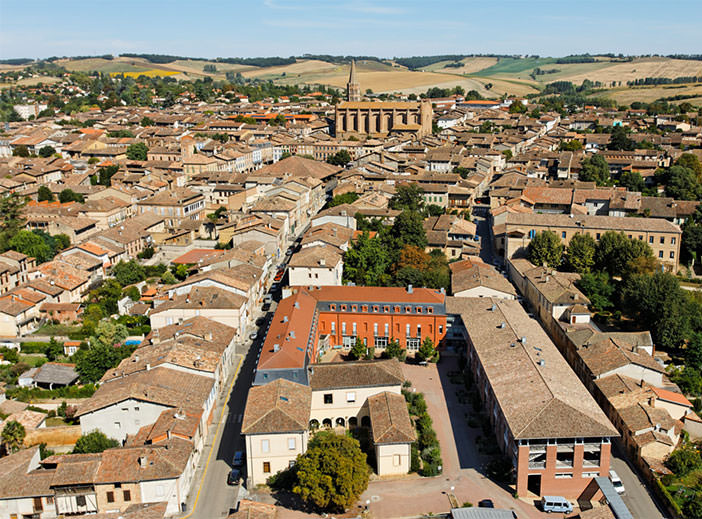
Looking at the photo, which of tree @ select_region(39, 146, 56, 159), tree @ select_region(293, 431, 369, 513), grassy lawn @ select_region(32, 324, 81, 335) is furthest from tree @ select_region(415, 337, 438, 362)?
tree @ select_region(39, 146, 56, 159)

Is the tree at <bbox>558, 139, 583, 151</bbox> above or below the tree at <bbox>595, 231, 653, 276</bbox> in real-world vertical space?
above

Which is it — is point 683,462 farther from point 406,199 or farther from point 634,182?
point 634,182

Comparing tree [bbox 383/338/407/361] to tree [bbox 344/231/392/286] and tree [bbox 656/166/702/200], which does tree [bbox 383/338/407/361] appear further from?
tree [bbox 656/166/702/200]

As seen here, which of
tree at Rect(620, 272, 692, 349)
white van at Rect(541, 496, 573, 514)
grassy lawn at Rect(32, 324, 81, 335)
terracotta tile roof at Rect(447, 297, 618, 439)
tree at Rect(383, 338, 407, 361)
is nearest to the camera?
white van at Rect(541, 496, 573, 514)

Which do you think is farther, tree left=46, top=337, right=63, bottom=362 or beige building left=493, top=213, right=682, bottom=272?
beige building left=493, top=213, right=682, bottom=272

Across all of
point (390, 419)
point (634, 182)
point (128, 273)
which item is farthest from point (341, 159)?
point (390, 419)

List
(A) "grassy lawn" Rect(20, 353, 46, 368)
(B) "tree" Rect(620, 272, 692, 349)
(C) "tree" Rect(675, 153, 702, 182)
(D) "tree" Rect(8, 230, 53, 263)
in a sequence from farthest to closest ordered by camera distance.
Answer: (C) "tree" Rect(675, 153, 702, 182), (D) "tree" Rect(8, 230, 53, 263), (A) "grassy lawn" Rect(20, 353, 46, 368), (B) "tree" Rect(620, 272, 692, 349)

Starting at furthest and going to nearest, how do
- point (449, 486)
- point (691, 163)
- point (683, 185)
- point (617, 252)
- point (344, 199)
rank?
point (691, 163) < point (683, 185) < point (344, 199) < point (617, 252) < point (449, 486)

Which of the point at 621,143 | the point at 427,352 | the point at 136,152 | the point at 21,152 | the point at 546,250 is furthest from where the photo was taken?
the point at 21,152
